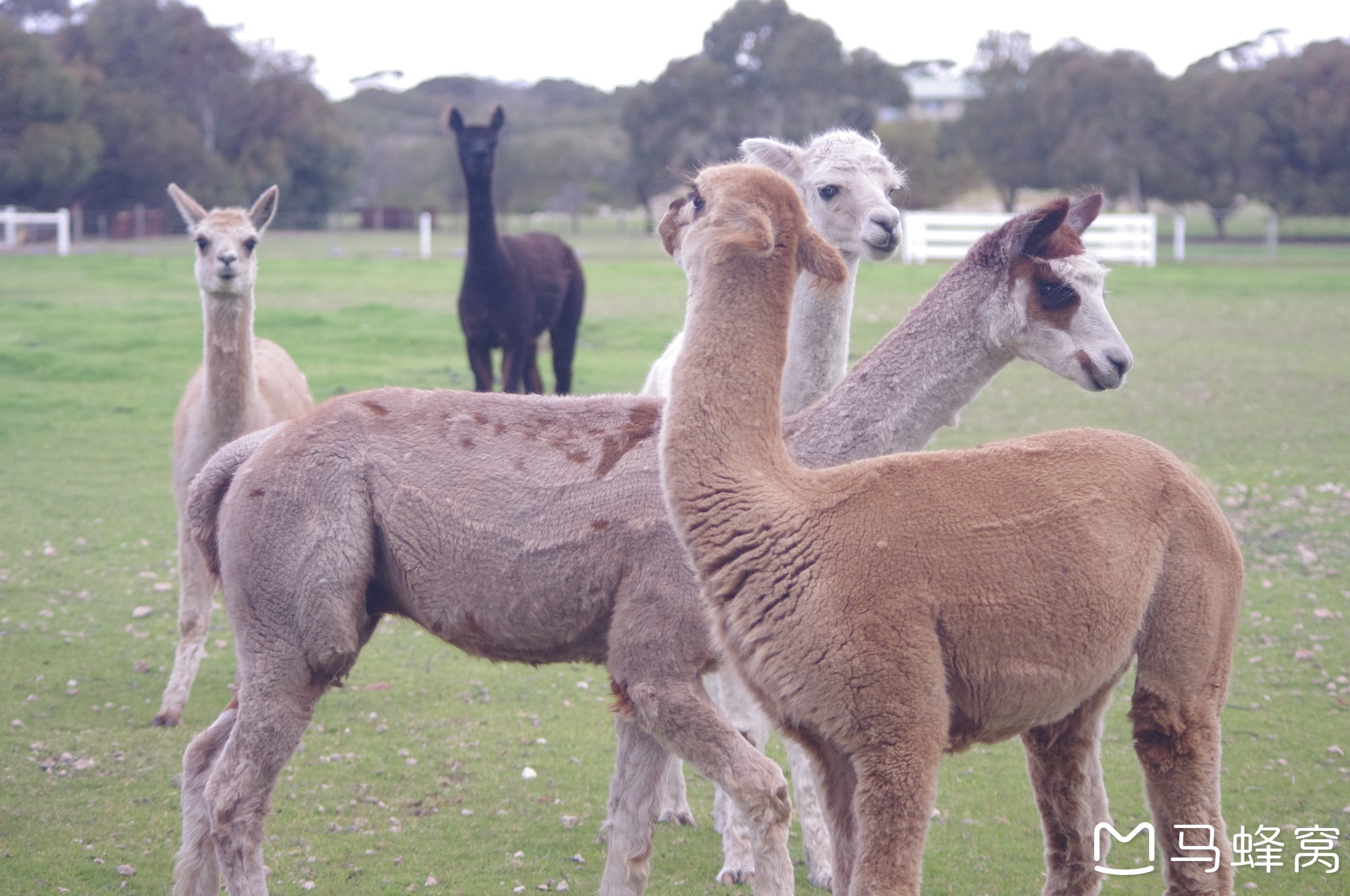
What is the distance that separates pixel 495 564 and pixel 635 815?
870mm

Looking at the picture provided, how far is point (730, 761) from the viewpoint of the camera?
338cm

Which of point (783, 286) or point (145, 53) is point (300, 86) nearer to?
point (145, 53)

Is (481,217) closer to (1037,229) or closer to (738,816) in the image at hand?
(738,816)

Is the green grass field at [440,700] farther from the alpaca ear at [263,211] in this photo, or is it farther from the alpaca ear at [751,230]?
the alpaca ear at [751,230]

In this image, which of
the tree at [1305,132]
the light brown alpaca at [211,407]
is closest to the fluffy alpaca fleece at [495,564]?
the light brown alpaca at [211,407]

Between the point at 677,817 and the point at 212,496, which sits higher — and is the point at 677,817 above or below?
below

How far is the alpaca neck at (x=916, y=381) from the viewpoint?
12.5 feet

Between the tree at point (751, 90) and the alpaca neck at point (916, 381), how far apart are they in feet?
157

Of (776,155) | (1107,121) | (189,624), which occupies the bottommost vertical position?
(189,624)

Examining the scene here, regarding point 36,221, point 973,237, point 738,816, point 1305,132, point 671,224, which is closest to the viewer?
point 671,224

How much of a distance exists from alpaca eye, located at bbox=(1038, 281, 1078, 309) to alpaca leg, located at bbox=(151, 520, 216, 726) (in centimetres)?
382

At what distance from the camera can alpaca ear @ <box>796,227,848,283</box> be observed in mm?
2895

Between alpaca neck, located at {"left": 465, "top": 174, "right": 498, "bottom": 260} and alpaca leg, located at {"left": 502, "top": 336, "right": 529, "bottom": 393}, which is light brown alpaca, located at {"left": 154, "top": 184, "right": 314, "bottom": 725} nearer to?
alpaca neck, located at {"left": 465, "top": 174, "right": 498, "bottom": 260}

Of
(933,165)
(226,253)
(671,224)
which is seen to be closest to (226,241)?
(226,253)
